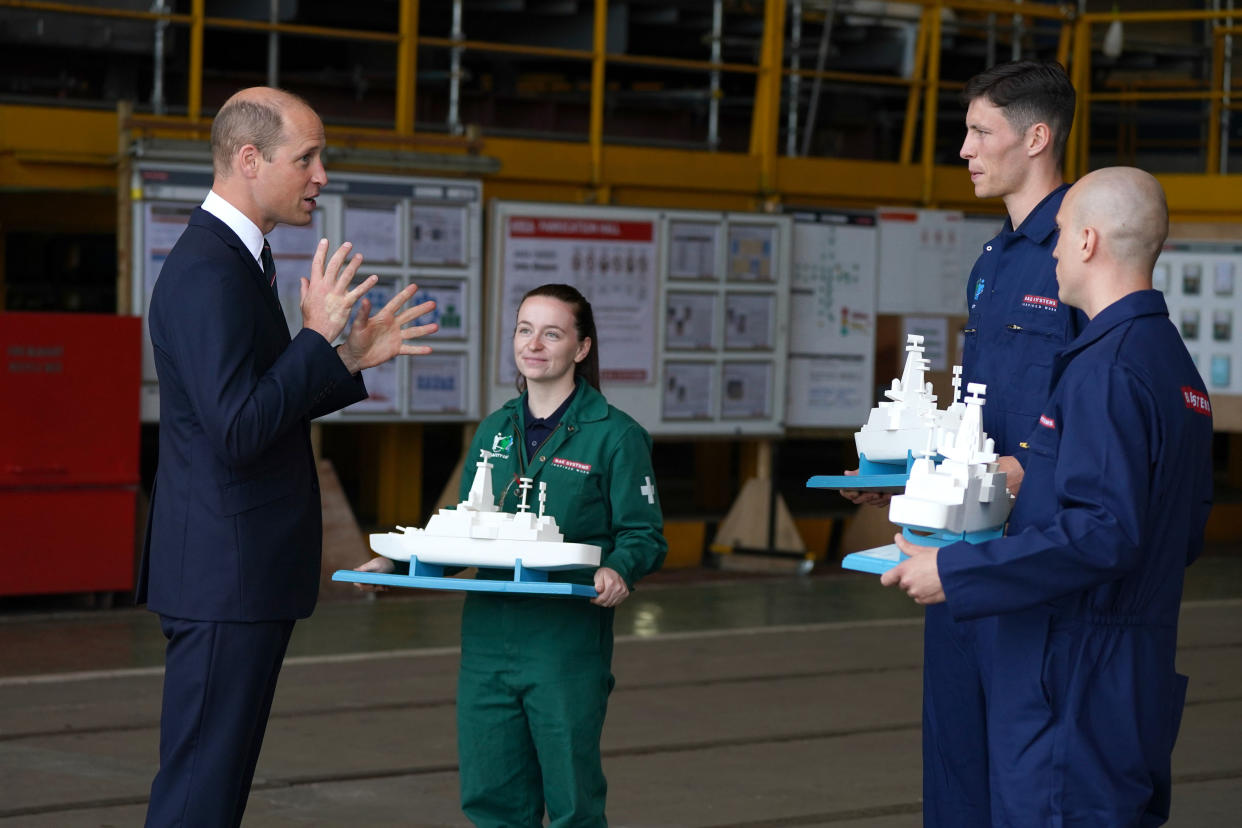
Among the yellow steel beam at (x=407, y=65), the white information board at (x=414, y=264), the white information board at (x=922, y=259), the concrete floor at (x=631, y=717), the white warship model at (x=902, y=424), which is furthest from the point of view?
the white information board at (x=922, y=259)

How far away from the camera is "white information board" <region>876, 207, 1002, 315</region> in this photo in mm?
10406

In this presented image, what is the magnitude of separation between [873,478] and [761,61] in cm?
703

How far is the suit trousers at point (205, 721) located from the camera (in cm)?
332

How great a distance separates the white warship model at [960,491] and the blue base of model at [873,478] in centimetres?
35

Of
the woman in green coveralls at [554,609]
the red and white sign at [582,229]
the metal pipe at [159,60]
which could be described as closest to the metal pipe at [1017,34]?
the red and white sign at [582,229]

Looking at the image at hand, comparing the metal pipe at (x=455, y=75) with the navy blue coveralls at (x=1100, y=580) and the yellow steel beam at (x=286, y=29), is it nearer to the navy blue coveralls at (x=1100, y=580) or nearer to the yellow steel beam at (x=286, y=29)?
the yellow steel beam at (x=286, y=29)

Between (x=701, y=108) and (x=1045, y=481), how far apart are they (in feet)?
28.0

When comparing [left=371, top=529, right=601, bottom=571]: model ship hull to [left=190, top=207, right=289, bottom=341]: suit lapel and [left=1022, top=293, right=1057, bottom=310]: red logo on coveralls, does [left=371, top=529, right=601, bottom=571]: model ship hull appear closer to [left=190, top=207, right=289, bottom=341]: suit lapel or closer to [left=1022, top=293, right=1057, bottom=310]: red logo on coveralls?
[left=190, top=207, right=289, bottom=341]: suit lapel

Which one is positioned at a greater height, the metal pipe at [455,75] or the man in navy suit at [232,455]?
the metal pipe at [455,75]

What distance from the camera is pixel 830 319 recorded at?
1031cm

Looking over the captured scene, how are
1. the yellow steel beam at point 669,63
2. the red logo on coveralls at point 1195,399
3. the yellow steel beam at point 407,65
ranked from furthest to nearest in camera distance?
the yellow steel beam at point 669,63 < the yellow steel beam at point 407,65 < the red logo on coveralls at point 1195,399

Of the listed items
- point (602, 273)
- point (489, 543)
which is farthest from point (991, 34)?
point (489, 543)

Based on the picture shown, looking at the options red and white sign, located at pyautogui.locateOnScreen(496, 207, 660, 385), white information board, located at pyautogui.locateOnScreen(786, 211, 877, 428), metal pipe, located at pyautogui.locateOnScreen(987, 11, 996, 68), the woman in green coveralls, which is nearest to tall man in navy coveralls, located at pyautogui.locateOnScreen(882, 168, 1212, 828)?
the woman in green coveralls

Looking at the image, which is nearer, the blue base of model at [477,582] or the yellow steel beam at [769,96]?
the blue base of model at [477,582]
